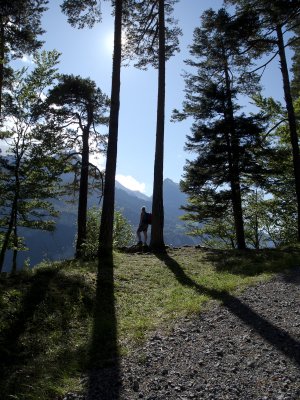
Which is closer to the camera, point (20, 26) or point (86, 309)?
point (86, 309)

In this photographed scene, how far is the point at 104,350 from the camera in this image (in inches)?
222

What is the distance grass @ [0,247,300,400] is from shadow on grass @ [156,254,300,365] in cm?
11

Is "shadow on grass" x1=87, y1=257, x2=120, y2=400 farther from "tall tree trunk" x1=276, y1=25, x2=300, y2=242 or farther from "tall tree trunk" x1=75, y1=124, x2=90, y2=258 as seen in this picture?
"tall tree trunk" x1=75, y1=124, x2=90, y2=258

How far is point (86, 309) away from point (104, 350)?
1886mm

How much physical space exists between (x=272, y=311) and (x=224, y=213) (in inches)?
530

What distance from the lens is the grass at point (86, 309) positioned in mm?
4922

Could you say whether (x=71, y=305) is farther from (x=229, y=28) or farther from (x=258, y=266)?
(x=229, y=28)

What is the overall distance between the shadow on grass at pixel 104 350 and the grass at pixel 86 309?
0.02 m

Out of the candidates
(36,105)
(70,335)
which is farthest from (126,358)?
(36,105)

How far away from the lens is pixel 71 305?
738 centimetres

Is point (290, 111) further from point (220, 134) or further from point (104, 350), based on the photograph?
point (104, 350)

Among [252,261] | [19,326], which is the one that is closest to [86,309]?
[19,326]

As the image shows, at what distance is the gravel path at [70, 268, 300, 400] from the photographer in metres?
4.25

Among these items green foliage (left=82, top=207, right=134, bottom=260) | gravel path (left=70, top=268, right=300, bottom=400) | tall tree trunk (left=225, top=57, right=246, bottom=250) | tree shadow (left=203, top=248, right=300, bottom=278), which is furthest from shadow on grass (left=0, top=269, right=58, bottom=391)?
green foliage (left=82, top=207, right=134, bottom=260)
